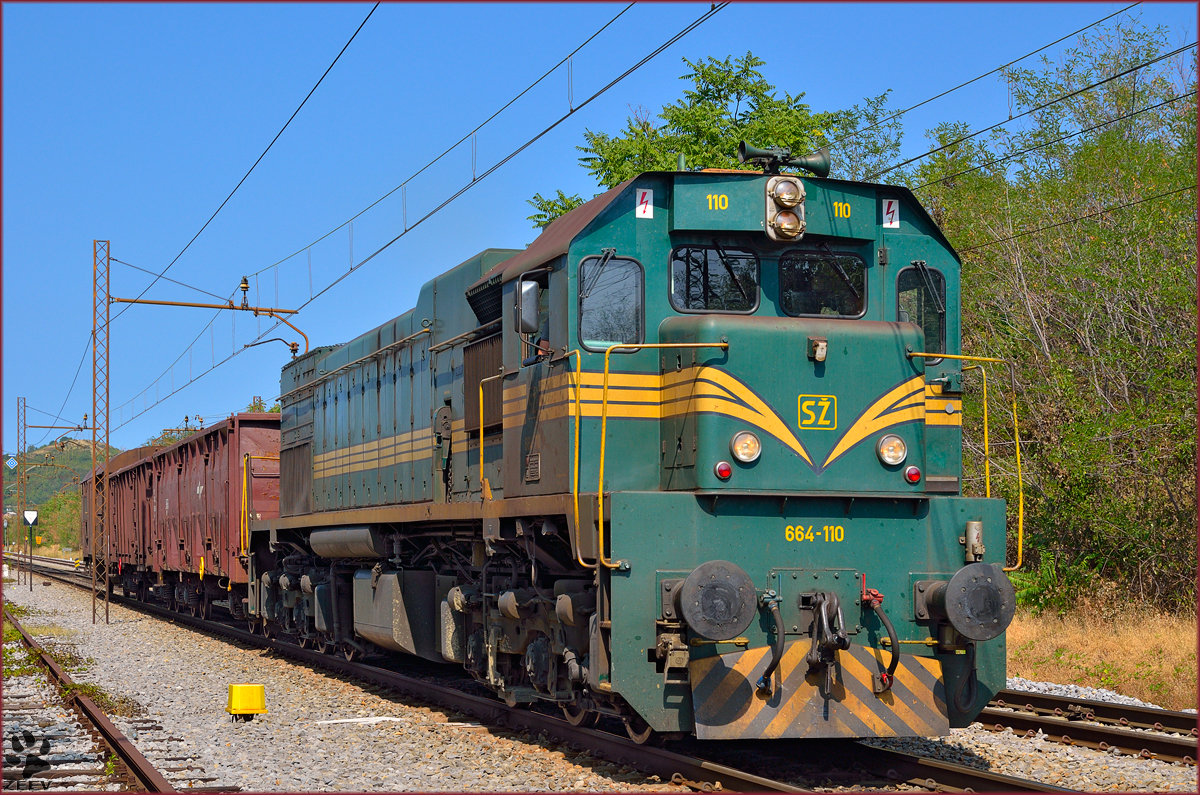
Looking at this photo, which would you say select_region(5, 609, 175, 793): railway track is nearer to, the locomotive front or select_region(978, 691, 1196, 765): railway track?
the locomotive front

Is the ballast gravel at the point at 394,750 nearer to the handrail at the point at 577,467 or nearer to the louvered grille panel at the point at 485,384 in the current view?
the handrail at the point at 577,467

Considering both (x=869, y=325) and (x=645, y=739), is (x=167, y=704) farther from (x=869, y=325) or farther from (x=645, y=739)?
(x=869, y=325)

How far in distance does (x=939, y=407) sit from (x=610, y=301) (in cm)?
235

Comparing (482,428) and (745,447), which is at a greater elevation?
(482,428)

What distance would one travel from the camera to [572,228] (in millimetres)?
7668

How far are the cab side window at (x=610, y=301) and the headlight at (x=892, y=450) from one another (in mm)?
1693

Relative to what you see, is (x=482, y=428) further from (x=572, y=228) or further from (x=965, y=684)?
(x=965, y=684)

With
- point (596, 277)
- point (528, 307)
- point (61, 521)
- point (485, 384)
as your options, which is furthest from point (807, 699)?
point (61, 521)

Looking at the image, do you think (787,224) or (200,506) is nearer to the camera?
(787,224)

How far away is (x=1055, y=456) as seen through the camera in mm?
15484

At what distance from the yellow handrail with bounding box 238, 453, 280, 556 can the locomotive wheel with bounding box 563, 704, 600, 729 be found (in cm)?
1027

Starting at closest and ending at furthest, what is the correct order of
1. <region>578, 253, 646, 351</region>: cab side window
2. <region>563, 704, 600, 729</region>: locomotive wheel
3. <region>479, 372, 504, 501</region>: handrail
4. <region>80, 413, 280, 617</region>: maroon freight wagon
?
1. <region>578, 253, 646, 351</region>: cab side window
2. <region>563, 704, 600, 729</region>: locomotive wheel
3. <region>479, 372, 504, 501</region>: handrail
4. <region>80, 413, 280, 617</region>: maroon freight wagon

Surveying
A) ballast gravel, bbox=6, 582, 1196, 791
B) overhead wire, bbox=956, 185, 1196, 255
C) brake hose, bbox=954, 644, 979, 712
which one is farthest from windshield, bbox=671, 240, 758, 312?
overhead wire, bbox=956, 185, 1196, 255

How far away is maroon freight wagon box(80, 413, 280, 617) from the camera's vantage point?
60.1 feet
